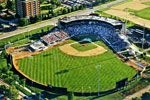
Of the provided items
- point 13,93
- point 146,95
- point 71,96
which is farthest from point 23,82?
point 146,95

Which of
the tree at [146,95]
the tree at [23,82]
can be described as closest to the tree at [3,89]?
the tree at [23,82]

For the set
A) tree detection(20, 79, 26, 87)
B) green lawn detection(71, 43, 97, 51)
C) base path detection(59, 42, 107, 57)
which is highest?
green lawn detection(71, 43, 97, 51)

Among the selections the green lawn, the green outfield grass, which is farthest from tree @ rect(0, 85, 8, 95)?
the green lawn

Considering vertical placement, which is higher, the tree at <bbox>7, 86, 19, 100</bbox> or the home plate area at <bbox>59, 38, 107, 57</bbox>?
the home plate area at <bbox>59, 38, 107, 57</bbox>

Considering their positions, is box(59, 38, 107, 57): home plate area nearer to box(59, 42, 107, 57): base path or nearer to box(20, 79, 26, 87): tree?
box(59, 42, 107, 57): base path

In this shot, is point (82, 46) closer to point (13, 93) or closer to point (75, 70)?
point (75, 70)

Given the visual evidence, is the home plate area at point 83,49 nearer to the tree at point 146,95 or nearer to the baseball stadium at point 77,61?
the baseball stadium at point 77,61

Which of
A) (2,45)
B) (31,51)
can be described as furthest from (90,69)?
(2,45)

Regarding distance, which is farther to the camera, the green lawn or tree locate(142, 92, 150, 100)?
the green lawn
